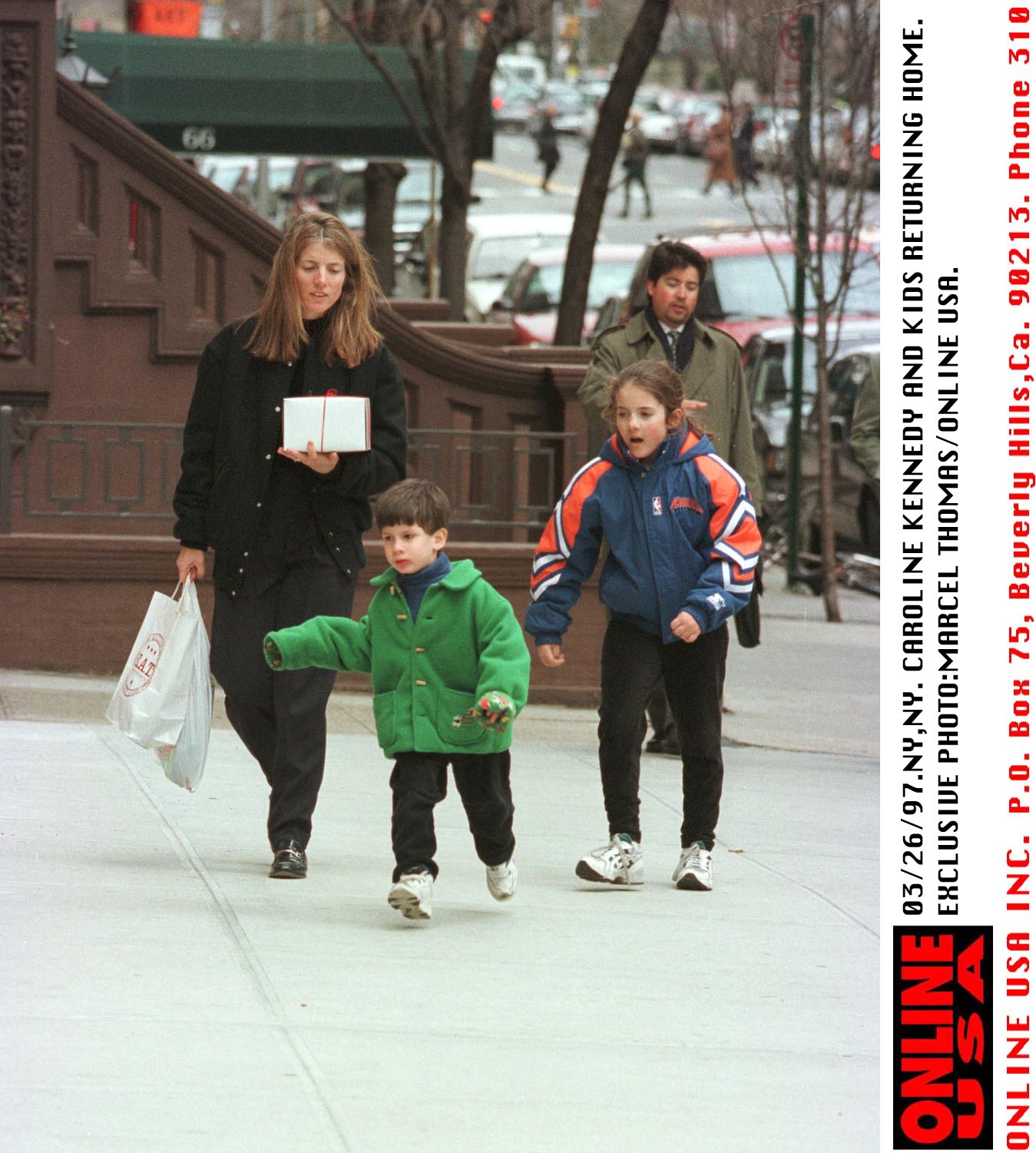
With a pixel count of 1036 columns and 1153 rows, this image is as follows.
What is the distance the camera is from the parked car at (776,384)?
17641mm

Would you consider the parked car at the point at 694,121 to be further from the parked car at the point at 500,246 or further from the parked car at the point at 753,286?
the parked car at the point at 753,286

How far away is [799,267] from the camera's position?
1484cm

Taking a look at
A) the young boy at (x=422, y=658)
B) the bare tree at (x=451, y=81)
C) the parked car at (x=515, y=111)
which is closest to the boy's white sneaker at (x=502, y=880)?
the young boy at (x=422, y=658)

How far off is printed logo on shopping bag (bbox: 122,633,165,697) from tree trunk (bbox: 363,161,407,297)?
42.8ft

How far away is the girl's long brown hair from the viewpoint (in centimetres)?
616

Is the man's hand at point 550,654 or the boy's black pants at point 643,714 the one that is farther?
the boy's black pants at point 643,714

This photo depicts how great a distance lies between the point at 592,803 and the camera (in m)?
7.79

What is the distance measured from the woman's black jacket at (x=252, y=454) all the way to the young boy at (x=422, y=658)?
1.58 feet

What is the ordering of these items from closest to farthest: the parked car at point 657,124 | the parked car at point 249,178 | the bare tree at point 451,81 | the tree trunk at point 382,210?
the bare tree at point 451,81 < the tree trunk at point 382,210 < the parked car at point 249,178 < the parked car at point 657,124

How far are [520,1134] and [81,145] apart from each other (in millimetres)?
7750

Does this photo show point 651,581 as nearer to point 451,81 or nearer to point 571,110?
point 451,81

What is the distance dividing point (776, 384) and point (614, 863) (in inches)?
487
